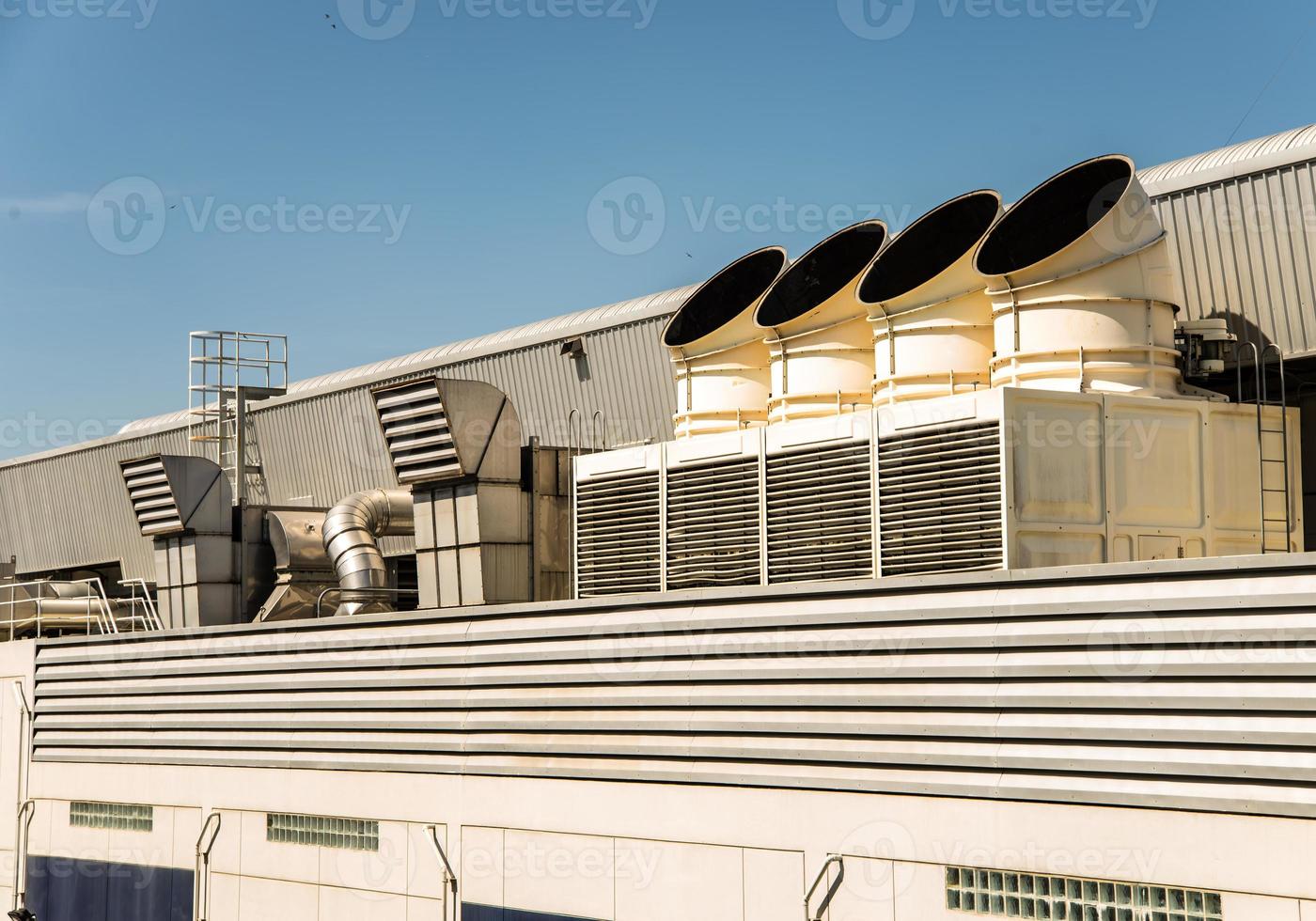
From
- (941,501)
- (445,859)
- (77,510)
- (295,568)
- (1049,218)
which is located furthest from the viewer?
(77,510)

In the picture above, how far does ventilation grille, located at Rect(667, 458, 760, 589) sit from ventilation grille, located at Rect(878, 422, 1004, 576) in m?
1.94

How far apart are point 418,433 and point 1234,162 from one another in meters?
10.7

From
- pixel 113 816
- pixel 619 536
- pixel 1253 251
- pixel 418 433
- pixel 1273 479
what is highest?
pixel 1253 251

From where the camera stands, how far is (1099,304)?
14.6 metres

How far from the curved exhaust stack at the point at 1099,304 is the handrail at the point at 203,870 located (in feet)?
39.8

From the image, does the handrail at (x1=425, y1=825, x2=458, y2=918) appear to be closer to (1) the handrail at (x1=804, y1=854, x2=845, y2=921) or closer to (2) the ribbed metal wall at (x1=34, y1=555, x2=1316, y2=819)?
(2) the ribbed metal wall at (x1=34, y1=555, x2=1316, y2=819)

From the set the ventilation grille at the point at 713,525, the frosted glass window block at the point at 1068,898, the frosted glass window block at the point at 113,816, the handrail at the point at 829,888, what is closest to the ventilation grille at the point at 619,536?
the ventilation grille at the point at 713,525

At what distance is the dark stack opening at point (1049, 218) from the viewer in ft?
49.0

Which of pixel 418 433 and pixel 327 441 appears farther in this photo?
pixel 327 441

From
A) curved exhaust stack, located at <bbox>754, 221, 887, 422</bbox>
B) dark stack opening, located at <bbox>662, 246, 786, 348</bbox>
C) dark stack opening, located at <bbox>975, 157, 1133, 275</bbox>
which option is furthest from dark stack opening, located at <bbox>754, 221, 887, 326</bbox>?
dark stack opening, located at <bbox>975, 157, 1133, 275</bbox>

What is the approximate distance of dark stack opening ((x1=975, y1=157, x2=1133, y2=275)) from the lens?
587 inches

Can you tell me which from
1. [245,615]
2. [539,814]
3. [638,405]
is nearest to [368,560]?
[245,615]

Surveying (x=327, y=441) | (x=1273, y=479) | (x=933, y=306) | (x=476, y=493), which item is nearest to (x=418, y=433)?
(x=476, y=493)

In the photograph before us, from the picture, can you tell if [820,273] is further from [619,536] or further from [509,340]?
[509,340]
